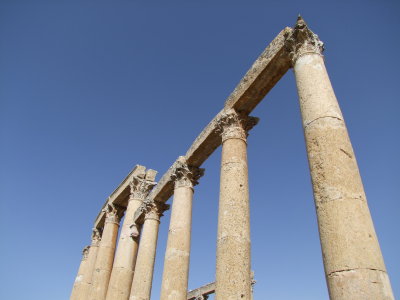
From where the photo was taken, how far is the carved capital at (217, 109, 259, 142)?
11.2 m

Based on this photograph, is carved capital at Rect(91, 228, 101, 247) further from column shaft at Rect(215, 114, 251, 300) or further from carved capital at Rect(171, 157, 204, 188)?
column shaft at Rect(215, 114, 251, 300)

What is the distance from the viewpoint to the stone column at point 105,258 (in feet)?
54.1

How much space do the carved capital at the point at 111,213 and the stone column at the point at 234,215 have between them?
1112 cm

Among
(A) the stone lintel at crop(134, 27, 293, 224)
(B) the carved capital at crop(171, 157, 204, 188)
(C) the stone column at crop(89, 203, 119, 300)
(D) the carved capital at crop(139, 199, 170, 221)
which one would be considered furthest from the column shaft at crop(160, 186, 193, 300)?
(C) the stone column at crop(89, 203, 119, 300)

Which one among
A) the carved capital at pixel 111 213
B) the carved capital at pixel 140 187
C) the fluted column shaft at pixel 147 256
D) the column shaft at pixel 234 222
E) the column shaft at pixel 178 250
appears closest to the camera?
the column shaft at pixel 234 222

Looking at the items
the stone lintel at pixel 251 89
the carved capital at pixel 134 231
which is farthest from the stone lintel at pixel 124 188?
the stone lintel at pixel 251 89

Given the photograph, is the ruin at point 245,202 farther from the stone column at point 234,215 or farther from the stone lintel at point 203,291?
the stone lintel at point 203,291

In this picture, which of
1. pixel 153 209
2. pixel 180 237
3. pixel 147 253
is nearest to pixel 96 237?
pixel 153 209

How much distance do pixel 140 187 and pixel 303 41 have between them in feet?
40.4

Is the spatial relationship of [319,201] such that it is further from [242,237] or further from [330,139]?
[242,237]

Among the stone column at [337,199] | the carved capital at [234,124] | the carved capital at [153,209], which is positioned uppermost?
the carved capital at [234,124]

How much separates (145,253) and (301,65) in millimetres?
10618

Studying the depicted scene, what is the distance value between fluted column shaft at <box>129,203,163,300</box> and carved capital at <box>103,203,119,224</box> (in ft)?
15.3

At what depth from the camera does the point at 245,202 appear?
9562mm
